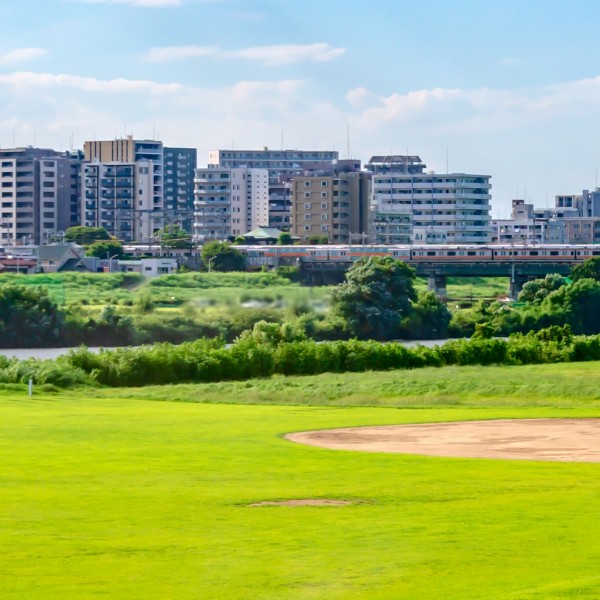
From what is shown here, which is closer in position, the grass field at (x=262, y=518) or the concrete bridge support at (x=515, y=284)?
the grass field at (x=262, y=518)

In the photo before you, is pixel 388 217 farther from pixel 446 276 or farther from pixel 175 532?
pixel 175 532

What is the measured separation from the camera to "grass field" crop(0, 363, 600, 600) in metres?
16.5

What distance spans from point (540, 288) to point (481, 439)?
67.5 meters

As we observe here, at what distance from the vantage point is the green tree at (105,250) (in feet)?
429

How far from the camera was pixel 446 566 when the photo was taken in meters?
17.3

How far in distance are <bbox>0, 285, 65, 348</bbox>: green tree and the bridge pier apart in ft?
A: 125

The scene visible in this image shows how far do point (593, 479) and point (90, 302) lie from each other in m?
74.5

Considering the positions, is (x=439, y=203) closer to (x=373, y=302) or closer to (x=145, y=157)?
(x=145, y=157)

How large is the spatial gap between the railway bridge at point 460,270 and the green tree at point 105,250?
1982cm

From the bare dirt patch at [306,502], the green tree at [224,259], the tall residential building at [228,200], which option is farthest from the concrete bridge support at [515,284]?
the bare dirt patch at [306,502]

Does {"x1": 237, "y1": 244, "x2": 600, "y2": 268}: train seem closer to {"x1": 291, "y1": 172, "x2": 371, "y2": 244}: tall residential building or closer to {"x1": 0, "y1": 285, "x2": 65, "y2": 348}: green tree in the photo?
{"x1": 0, "y1": 285, "x2": 65, "y2": 348}: green tree

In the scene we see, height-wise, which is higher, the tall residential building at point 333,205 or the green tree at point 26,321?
the tall residential building at point 333,205

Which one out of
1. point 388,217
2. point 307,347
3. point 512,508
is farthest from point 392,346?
point 388,217

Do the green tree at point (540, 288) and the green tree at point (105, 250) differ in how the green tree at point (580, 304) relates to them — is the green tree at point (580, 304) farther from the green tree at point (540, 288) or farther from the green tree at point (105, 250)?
the green tree at point (105, 250)
